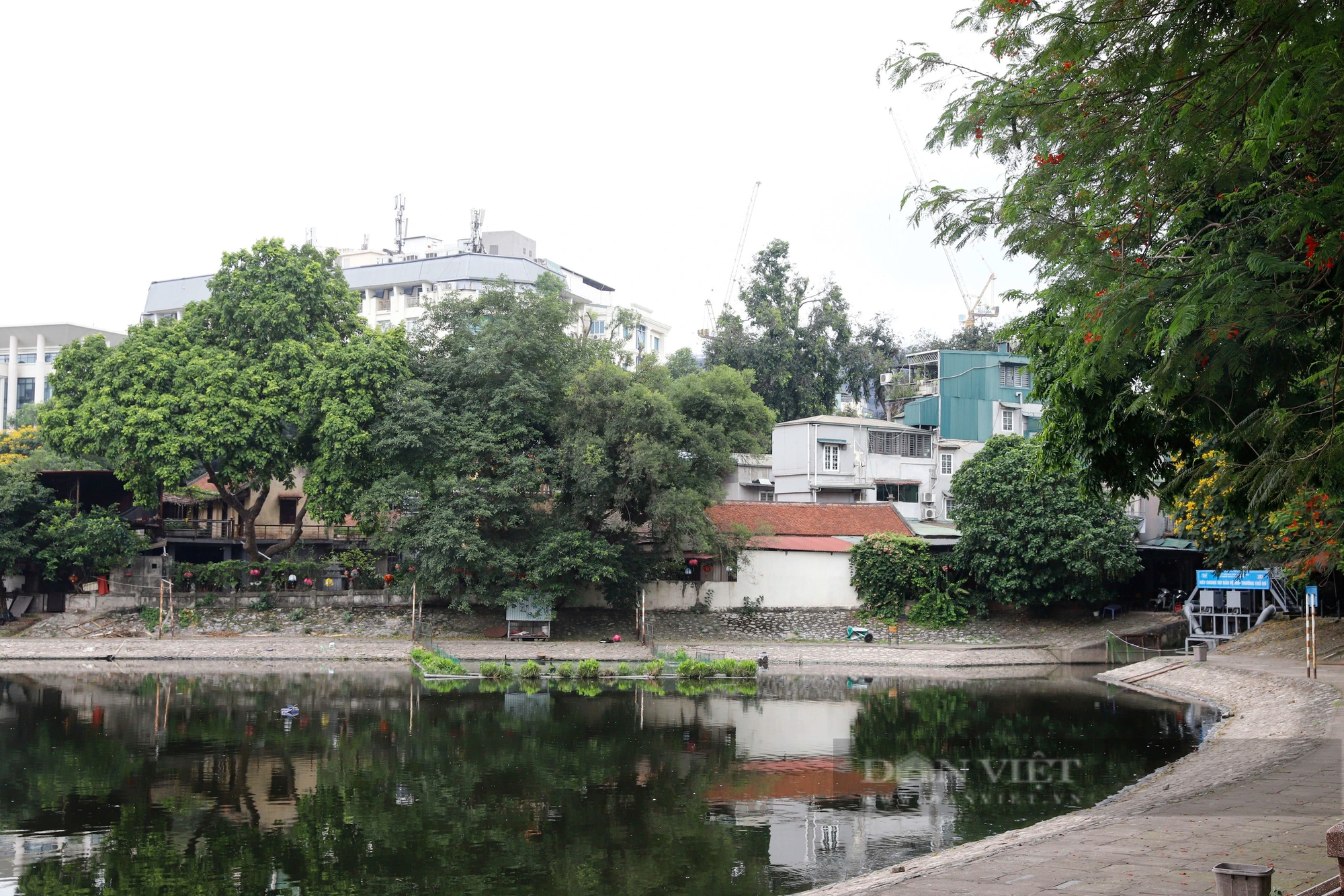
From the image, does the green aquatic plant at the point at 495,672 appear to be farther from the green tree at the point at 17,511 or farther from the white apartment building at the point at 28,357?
the white apartment building at the point at 28,357

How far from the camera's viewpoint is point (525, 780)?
18.9 metres

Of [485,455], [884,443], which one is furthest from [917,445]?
[485,455]

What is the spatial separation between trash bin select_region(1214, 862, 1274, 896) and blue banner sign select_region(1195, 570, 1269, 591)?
97.6ft

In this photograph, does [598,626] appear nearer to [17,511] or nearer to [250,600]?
[250,600]

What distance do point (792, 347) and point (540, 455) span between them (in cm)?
2339

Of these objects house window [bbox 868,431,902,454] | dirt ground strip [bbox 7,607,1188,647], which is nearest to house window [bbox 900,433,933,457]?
house window [bbox 868,431,902,454]

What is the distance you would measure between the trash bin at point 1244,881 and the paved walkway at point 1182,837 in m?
1.90

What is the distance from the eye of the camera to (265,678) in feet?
104

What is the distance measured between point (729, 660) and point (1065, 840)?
68.9 feet

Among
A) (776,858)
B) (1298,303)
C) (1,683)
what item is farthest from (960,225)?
(1,683)

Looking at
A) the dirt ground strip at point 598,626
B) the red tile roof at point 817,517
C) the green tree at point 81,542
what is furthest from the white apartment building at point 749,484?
the green tree at point 81,542

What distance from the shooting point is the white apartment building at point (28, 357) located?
71.0 m

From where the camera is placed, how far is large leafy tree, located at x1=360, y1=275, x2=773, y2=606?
119 feet

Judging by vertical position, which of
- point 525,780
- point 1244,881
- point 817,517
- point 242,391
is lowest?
point 525,780
